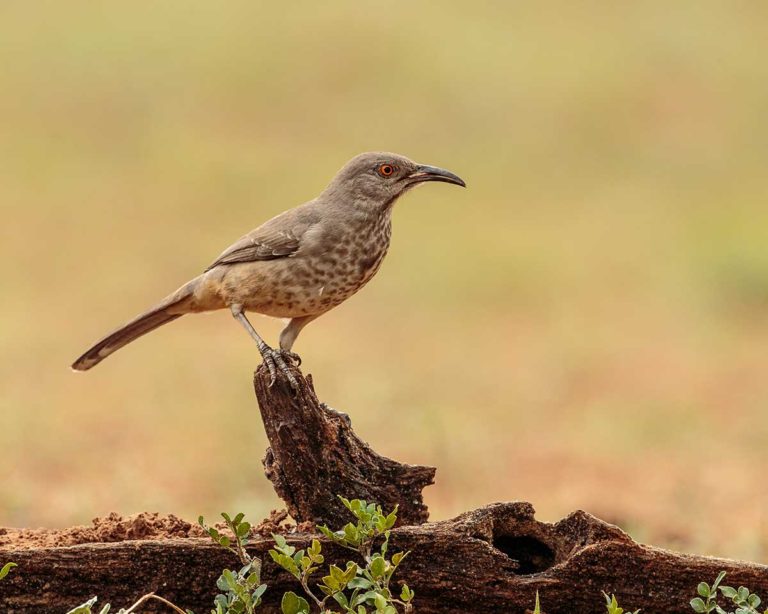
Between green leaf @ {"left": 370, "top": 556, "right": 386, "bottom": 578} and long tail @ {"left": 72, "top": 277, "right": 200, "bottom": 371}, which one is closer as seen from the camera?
green leaf @ {"left": 370, "top": 556, "right": 386, "bottom": 578}

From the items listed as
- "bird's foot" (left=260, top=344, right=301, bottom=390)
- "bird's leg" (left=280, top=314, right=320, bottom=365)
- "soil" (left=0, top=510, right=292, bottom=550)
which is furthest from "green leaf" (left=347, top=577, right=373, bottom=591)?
"bird's leg" (left=280, top=314, right=320, bottom=365)

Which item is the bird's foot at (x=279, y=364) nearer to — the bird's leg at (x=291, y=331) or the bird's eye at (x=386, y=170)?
the bird's leg at (x=291, y=331)

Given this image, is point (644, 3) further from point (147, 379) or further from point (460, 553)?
point (460, 553)

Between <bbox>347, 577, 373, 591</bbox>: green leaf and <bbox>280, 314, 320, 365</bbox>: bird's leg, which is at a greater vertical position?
<bbox>280, 314, 320, 365</bbox>: bird's leg

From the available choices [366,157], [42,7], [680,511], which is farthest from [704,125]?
[366,157]

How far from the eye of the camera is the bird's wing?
5812 mm

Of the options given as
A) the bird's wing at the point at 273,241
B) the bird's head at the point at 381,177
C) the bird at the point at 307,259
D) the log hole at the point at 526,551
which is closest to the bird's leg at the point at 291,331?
the bird at the point at 307,259

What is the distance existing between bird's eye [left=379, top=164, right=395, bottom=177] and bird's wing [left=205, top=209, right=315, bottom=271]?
40cm

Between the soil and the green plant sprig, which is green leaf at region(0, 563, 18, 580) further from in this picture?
the green plant sprig

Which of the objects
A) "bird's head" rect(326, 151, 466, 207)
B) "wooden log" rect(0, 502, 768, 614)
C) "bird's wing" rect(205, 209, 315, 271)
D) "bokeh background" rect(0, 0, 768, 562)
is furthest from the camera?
"bokeh background" rect(0, 0, 768, 562)

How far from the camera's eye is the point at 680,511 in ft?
24.9

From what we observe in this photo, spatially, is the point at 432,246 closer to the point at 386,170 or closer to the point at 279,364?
the point at 386,170

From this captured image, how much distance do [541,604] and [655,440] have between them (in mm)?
5730

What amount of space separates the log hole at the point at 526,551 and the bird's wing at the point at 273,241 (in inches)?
79.8
